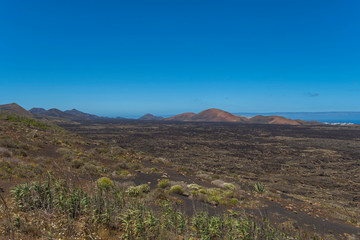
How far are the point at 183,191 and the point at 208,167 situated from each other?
1221 centimetres

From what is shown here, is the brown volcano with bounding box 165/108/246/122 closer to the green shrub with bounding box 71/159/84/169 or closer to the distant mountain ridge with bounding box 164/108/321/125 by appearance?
the distant mountain ridge with bounding box 164/108/321/125

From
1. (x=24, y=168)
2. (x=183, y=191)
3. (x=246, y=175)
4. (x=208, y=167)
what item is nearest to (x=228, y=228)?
(x=183, y=191)

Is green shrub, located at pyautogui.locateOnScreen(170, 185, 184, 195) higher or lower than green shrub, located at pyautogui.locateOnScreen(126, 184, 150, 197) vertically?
lower

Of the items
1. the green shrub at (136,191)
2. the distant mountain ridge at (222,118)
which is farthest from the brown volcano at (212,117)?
the green shrub at (136,191)

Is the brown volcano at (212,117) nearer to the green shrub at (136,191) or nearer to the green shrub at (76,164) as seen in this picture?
the green shrub at (76,164)

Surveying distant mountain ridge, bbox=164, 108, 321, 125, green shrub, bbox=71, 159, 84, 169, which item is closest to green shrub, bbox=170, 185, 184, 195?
green shrub, bbox=71, 159, 84, 169

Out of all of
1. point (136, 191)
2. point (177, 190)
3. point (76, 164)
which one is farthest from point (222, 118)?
point (136, 191)

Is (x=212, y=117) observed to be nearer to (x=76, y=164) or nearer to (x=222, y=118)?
(x=222, y=118)

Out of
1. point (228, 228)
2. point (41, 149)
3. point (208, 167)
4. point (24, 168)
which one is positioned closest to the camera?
point (228, 228)

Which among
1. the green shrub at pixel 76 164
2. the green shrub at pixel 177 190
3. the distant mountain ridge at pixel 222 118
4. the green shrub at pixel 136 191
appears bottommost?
the green shrub at pixel 177 190

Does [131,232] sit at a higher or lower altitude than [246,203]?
higher

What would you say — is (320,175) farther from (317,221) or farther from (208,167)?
(317,221)

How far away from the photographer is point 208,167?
68.7 feet

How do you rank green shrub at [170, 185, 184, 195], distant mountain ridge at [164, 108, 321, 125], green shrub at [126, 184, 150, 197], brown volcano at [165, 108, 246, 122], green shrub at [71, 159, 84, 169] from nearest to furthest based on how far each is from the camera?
green shrub at [126, 184, 150, 197], green shrub at [170, 185, 184, 195], green shrub at [71, 159, 84, 169], distant mountain ridge at [164, 108, 321, 125], brown volcano at [165, 108, 246, 122]
